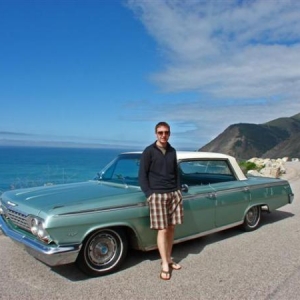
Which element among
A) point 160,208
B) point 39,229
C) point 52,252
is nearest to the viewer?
point 52,252

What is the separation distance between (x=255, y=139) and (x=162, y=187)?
117m

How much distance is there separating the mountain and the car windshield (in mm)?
77760

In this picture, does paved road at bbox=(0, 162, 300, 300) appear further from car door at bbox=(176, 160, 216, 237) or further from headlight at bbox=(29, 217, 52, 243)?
headlight at bbox=(29, 217, 52, 243)

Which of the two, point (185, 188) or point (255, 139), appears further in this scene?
point (255, 139)

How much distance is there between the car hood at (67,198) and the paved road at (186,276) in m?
0.81

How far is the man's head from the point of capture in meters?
4.23

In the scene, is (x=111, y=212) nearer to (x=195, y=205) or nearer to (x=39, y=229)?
(x=39, y=229)

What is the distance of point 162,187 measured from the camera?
420 centimetres

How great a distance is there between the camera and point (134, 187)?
479cm

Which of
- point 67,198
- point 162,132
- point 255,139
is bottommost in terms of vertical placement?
point 67,198

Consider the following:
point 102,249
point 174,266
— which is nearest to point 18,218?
point 102,249

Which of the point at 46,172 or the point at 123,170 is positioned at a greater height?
the point at 123,170

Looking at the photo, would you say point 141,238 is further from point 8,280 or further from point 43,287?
point 8,280

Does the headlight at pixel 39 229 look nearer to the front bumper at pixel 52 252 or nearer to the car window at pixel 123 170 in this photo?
the front bumper at pixel 52 252
